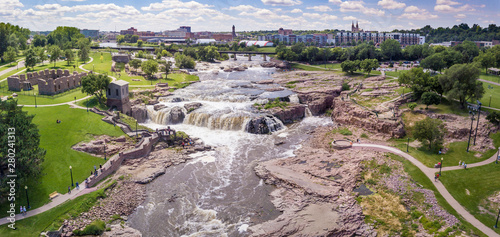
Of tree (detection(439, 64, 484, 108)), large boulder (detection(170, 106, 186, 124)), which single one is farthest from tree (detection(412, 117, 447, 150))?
large boulder (detection(170, 106, 186, 124))

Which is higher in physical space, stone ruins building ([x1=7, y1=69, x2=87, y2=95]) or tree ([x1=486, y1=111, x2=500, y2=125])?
stone ruins building ([x1=7, y1=69, x2=87, y2=95])

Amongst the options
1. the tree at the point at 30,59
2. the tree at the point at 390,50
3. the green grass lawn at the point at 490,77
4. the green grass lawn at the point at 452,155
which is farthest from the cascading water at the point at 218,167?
the tree at the point at 390,50

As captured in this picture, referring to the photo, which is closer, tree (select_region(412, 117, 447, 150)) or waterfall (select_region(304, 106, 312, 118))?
tree (select_region(412, 117, 447, 150))

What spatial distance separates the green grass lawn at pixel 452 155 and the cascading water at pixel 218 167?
56.3 ft

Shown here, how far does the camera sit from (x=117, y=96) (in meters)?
59.4

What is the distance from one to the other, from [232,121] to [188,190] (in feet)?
72.7

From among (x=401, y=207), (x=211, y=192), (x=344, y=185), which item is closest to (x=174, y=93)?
(x=211, y=192)

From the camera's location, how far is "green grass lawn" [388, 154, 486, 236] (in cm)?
2983

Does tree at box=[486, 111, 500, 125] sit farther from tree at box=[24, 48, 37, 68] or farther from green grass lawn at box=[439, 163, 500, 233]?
tree at box=[24, 48, 37, 68]

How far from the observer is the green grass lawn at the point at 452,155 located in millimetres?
41719

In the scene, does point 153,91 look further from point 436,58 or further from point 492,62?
point 492,62

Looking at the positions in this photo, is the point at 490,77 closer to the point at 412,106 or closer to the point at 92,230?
the point at 412,106

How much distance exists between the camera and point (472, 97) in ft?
171

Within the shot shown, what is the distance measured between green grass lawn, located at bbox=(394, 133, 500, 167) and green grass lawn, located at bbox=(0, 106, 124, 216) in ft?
136
